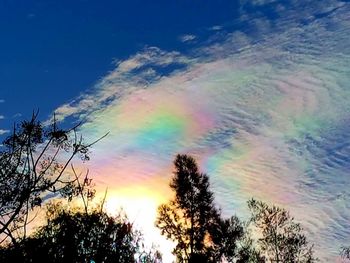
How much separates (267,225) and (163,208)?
17260 millimetres

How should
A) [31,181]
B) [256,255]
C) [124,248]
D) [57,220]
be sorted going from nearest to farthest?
[31,181]
[57,220]
[124,248]
[256,255]

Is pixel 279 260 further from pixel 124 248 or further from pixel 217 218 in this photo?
pixel 124 248

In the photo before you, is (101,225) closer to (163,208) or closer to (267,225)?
(163,208)

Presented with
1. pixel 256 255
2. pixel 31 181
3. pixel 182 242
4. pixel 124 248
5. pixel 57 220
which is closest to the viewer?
pixel 31 181

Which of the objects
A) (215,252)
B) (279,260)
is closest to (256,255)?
(279,260)

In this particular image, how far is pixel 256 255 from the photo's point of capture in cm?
5297

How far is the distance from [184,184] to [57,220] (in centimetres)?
1305

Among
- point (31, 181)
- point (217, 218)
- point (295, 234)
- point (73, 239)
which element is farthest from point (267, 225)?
point (31, 181)

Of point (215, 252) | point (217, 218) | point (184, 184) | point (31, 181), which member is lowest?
point (31, 181)

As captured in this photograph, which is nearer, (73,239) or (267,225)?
(73,239)

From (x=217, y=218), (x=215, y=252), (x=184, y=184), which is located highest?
(x=184, y=184)

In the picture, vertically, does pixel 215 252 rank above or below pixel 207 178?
below

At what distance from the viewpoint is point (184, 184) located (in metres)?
44.3

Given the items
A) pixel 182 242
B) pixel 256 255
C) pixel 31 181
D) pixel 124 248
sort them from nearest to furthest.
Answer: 1. pixel 31 181
2. pixel 182 242
3. pixel 124 248
4. pixel 256 255
